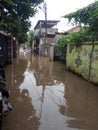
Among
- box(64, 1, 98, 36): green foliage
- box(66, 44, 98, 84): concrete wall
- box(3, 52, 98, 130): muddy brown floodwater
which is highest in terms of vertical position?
box(64, 1, 98, 36): green foliage

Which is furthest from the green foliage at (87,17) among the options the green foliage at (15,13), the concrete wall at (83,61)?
the green foliage at (15,13)

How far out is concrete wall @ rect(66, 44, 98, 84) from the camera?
994 centimetres

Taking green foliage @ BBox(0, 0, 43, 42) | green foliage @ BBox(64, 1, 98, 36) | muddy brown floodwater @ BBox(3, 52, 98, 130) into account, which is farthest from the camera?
green foliage @ BBox(0, 0, 43, 42)

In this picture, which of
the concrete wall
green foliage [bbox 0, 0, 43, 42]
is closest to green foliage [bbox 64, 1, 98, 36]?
the concrete wall

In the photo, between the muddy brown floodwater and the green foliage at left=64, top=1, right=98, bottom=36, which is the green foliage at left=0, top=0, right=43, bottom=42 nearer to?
the green foliage at left=64, top=1, right=98, bottom=36

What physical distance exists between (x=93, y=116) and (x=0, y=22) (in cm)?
900

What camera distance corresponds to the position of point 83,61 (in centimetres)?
1172

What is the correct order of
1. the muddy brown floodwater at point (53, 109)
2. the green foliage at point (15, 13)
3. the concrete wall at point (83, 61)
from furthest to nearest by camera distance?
the green foliage at point (15, 13) → the concrete wall at point (83, 61) → the muddy brown floodwater at point (53, 109)

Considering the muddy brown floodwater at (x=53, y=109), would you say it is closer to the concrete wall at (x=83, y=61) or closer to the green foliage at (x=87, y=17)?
the concrete wall at (x=83, y=61)

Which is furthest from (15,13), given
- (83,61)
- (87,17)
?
(83,61)

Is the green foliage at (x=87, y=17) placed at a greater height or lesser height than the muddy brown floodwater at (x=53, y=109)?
greater

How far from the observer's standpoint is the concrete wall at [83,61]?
9.94 meters

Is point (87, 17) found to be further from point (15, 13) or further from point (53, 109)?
point (53, 109)

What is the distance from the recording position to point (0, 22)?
12.3 metres
